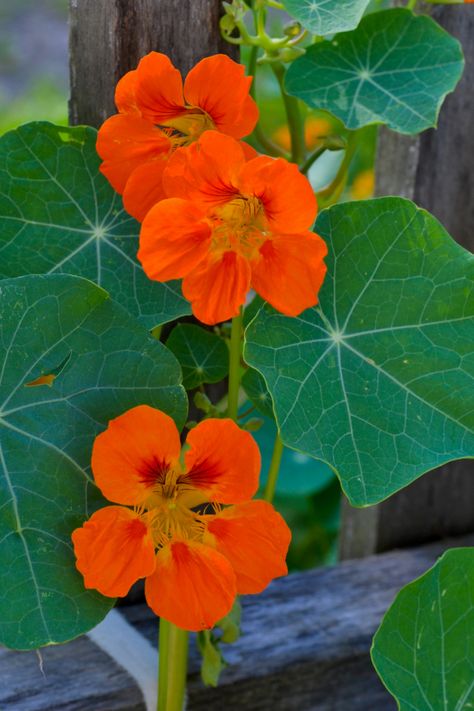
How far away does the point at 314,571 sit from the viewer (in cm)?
137

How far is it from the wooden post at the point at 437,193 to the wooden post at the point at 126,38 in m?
0.36

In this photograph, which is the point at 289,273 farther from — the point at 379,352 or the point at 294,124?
the point at 294,124

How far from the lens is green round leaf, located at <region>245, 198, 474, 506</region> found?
0.86 m

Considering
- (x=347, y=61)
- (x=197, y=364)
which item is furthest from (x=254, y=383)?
(x=347, y=61)

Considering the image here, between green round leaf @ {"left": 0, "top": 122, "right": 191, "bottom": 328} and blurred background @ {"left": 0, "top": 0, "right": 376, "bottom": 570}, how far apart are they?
0.25 metres

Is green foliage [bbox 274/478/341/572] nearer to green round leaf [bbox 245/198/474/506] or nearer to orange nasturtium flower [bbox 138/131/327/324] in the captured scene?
green round leaf [bbox 245/198/474/506]

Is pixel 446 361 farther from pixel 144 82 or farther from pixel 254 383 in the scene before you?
pixel 144 82

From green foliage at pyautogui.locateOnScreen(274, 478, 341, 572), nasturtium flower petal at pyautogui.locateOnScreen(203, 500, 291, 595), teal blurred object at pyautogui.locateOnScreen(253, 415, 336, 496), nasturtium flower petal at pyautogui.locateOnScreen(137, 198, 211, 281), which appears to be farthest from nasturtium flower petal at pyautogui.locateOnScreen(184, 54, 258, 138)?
green foliage at pyautogui.locateOnScreen(274, 478, 341, 572)

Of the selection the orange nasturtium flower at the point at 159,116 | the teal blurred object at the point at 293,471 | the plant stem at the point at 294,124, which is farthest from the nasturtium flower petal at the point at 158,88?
the teal blurred object at the point at 293,471

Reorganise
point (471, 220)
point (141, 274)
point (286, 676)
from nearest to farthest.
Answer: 1. point (141, 274)
2. point (286, 676)
3. point (471, 220)

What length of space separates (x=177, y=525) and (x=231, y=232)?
0.89ft

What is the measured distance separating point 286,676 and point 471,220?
704 millimetres

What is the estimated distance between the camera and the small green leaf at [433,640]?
2.96 ft

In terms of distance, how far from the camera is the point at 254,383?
1.02 meters
